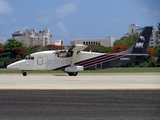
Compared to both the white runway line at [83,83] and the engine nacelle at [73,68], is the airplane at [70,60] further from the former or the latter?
the white runway line at [83,83]

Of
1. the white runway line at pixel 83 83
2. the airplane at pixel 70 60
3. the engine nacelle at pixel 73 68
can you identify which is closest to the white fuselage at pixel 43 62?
the airplane at pixel 70 60

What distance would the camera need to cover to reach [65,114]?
10.4 m

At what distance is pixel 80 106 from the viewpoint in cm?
1164

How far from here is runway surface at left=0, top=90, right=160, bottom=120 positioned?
33.1 ft

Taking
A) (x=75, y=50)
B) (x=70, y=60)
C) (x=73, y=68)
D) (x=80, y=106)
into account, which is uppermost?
(x=75, y=50)

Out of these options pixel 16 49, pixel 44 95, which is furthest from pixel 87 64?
pixel 16 49

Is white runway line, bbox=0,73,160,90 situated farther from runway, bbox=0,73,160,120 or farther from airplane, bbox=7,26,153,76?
airplane, bbox=7,26,153,76

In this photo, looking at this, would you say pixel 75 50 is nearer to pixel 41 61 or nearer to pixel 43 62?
pixel 43 62

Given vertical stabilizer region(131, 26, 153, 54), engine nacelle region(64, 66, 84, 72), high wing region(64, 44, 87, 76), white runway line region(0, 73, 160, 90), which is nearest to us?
white runway line region(0, 73, 160, 90)

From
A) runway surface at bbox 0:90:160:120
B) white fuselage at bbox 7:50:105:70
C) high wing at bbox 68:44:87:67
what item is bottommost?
runway surface at bbox 0:90:160:120

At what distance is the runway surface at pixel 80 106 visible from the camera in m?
10.1

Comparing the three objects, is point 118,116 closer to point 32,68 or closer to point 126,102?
point 126,102

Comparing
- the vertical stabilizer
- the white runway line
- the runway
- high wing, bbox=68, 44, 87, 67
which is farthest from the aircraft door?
the runway

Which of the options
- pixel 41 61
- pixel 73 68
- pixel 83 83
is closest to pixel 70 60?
pixel 73 68
